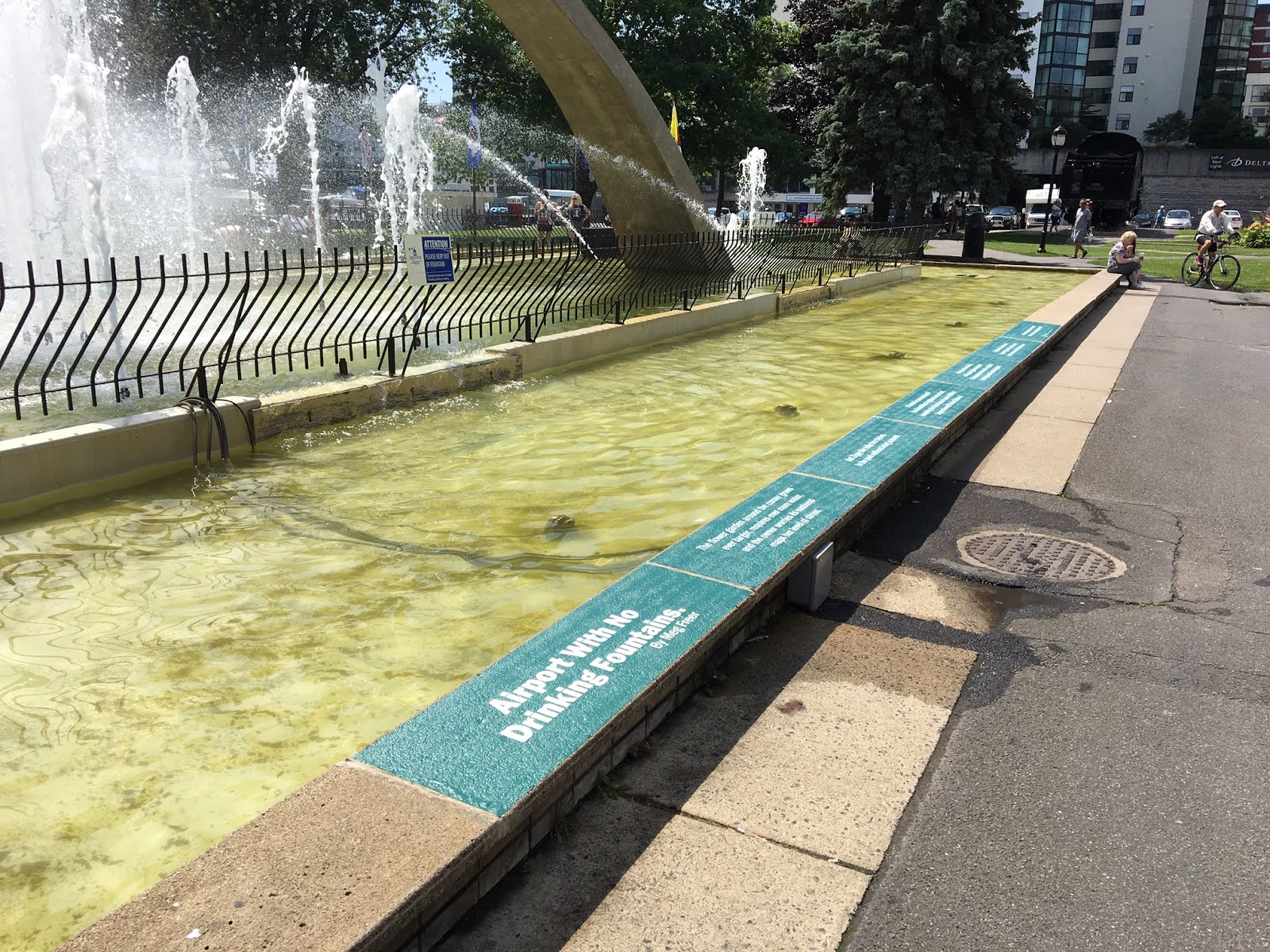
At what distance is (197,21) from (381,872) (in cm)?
3818

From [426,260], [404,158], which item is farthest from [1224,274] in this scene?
[404,158]

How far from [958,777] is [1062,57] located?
109128 millimetres

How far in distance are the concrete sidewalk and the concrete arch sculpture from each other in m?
13.3

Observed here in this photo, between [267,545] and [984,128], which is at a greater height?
[984,128]

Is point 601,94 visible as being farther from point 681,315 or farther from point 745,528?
point 745,528

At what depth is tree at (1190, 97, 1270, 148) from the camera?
8119cm

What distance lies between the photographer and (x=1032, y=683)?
13.7 ft

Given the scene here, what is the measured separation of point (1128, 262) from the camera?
2234cm

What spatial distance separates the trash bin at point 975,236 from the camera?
28.2 m

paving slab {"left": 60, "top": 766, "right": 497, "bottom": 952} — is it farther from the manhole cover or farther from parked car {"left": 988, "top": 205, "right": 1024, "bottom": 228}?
parked car {"left": 988, "top": 205, "right": 1024, "bottom": 228}

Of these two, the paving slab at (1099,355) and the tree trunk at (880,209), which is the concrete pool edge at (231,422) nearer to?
the paving slab at (1099,355)

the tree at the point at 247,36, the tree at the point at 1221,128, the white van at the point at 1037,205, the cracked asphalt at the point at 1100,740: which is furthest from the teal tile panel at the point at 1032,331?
the tree at the point at 1221,128

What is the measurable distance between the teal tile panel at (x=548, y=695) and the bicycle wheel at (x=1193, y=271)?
872 inches

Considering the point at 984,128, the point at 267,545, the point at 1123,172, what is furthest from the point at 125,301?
the point at 1123,172
